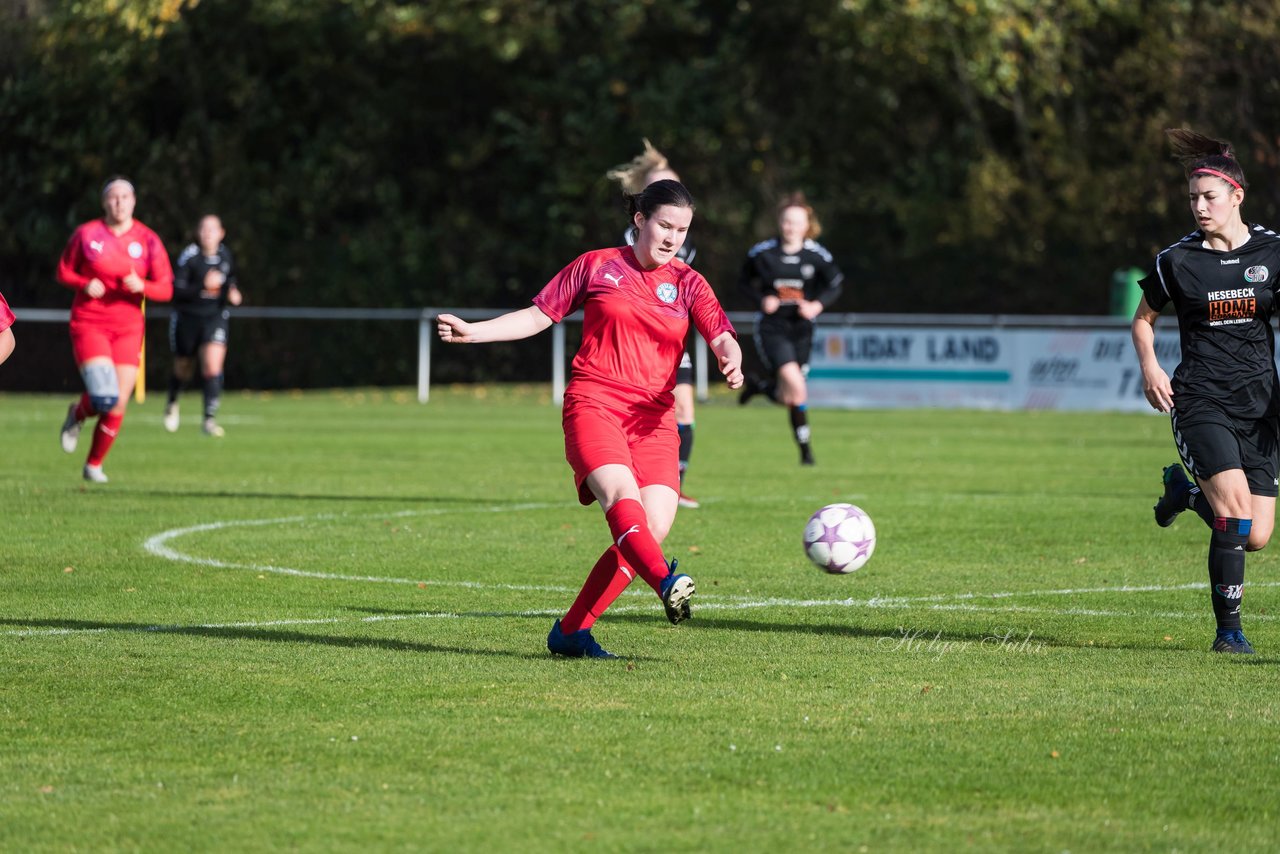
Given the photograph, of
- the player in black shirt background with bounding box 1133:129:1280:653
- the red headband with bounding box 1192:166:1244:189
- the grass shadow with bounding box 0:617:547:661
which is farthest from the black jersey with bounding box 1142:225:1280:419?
the grass shadow with bounding box 0:617:547:661

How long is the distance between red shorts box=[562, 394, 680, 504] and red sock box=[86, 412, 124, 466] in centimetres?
805

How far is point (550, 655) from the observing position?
7383mm

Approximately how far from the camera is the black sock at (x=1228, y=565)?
7.54 meters

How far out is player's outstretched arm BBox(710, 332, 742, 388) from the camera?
23.8ft

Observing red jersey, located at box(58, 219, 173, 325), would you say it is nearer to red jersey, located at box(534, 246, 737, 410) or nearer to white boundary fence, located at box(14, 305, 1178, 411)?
red jersey, located at box(534, 246, 737, 410)

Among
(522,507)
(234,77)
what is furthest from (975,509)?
(234,77)

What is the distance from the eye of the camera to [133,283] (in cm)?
1436

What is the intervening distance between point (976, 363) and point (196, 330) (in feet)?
37.5

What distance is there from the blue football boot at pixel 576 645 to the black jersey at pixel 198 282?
1530 cm

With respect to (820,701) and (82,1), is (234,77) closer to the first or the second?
(82,1)

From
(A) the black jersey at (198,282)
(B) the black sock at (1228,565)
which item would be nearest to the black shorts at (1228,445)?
(B) the black sock at (1228,565)

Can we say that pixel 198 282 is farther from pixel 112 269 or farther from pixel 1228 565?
pixel 1228 565

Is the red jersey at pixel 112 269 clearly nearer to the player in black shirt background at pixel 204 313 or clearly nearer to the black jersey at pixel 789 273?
the black jersey at pixel 789 273

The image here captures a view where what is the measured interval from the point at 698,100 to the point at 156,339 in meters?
10.7
